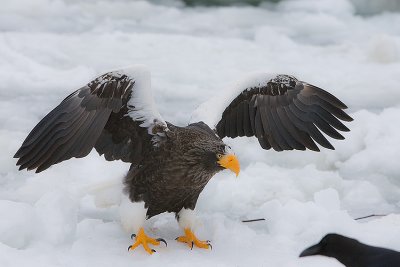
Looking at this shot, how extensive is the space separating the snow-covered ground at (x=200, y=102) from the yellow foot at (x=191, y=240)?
0.05m

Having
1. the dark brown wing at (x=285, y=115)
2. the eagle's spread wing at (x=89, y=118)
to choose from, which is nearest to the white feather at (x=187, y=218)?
the eagle's spread wing at (x=89, y=118)

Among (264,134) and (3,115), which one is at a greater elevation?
(264,134)

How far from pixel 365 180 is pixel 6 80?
3641 mm

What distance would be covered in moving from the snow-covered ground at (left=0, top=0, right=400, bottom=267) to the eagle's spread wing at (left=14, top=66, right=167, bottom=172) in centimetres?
25

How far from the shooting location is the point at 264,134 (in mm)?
4465

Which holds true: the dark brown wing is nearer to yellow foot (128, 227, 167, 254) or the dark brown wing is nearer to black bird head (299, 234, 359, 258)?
yellow foot (128, 227, 167, 254)

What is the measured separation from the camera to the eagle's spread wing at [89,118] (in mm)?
3713

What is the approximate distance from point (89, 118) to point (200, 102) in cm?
310

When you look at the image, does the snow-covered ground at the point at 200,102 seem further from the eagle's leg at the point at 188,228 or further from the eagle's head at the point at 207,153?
the eagle's head at the point at 207,153

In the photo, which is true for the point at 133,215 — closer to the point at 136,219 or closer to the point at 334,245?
the point at 136,219

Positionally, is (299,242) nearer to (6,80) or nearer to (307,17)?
(6,80)

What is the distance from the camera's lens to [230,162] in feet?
11.9

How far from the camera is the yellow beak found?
11.9 feet

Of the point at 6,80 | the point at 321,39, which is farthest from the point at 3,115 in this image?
the point at 321,39
